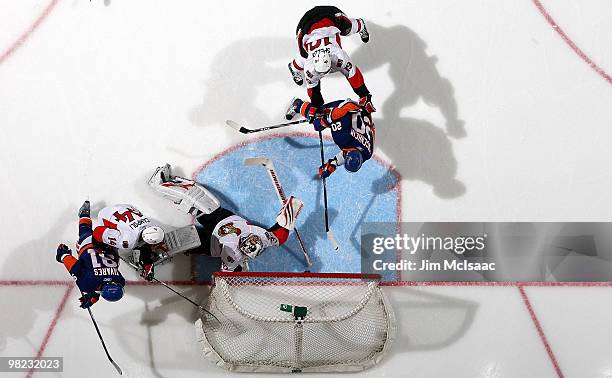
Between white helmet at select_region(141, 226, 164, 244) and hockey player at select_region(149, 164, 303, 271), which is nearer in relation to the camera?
white helmet at select_region(141, 226, 164, 244)

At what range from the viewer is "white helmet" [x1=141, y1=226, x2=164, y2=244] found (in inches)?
199

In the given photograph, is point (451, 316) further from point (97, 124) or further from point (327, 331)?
point (97, 124)

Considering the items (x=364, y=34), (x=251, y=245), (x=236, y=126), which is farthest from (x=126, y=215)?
(x=364, y=34)

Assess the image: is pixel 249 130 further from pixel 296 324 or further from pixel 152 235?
pixel 296 324

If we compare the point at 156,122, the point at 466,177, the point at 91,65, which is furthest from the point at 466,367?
the point at 91,65

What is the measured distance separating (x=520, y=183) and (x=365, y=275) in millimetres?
1202

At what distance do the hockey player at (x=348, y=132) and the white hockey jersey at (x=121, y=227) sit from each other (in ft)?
3.54

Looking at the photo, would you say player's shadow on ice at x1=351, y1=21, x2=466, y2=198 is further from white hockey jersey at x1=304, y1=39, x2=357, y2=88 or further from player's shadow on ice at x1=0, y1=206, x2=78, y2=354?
player's shadow on ice at x1=0, y1=206, x2=78, y2=354

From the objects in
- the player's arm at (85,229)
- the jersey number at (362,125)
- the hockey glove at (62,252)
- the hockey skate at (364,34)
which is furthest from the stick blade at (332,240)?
the hockey glove at (62,252)

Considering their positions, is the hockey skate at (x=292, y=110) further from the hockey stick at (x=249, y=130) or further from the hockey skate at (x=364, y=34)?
the hockey skate at (x=364, y=34)

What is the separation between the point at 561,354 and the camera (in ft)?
18.1

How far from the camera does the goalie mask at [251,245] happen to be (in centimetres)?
527

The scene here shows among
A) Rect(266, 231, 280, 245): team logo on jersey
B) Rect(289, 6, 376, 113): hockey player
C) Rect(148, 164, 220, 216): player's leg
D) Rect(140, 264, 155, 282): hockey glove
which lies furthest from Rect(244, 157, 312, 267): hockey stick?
Rect(140, 264, 155, 282): hockey glove

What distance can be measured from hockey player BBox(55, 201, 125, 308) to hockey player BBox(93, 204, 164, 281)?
0.07 metres
